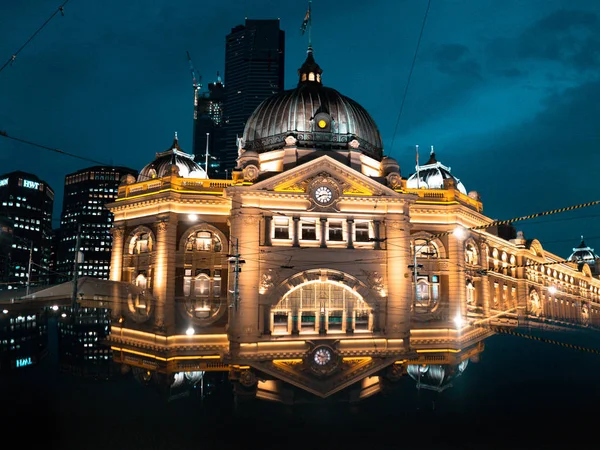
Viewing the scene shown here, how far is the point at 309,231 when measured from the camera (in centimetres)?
5181

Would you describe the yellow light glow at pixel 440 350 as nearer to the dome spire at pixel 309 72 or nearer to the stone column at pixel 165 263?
the stone column at pixel 165 263

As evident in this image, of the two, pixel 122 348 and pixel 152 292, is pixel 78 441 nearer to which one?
pixel 122 348

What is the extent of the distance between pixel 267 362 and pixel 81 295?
→ 64.8ft

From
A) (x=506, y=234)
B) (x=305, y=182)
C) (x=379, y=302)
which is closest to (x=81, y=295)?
(x=305, y=182)

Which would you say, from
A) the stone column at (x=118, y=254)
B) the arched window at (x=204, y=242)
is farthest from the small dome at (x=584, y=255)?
the stone column at (x=118, y=254)

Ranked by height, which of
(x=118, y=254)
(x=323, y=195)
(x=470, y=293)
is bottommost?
(x=470, y=293)

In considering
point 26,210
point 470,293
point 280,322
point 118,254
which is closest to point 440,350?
point 280,322

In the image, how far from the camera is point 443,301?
2202 inches

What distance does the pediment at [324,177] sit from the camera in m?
51.1

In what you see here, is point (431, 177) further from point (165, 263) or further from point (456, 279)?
point (165, 263)

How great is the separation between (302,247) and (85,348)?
A: 1028 inches

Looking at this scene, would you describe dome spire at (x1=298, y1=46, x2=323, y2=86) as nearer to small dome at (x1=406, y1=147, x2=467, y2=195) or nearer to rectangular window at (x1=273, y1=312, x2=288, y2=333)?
small dome at (x1=406, y1=147, x2=467, y2=195)

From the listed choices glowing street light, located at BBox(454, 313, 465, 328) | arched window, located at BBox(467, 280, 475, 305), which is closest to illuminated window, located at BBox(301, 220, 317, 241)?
glowing street light, located at BBox(454, 313, 465, 328)

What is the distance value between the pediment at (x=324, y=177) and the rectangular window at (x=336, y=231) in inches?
130
